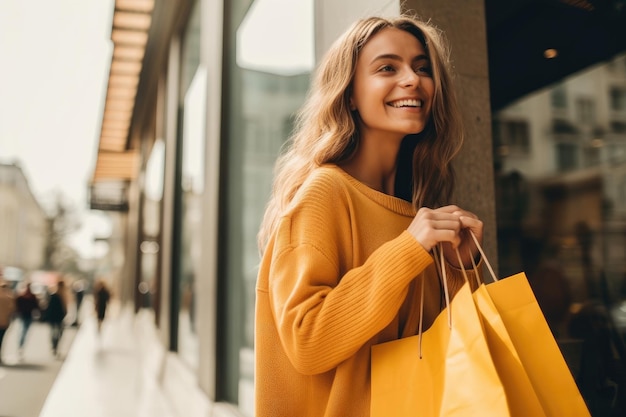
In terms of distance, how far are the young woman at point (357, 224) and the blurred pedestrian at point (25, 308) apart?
8.49 meters

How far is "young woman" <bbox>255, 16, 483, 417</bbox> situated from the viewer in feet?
4.17

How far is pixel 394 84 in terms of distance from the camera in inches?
59.8

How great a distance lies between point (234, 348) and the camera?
15.6 feet

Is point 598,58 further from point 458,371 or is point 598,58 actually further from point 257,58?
point 458,371

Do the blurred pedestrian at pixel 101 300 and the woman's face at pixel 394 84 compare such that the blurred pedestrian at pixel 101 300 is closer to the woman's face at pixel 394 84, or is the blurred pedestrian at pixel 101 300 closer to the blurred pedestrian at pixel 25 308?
the blurred pedestrian at pixel 25 308

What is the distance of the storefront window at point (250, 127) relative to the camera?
4.00 m

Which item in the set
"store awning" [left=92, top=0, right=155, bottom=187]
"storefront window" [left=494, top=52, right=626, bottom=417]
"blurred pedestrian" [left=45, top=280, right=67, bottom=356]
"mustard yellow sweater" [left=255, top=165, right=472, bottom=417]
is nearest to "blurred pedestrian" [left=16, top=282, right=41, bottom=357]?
"blurred pedestrian" [left=45, top=280, right=67, bottom=356]

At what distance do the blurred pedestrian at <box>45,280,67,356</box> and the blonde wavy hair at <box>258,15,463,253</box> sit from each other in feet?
36.3

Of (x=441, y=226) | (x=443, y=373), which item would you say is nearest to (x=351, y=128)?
(x=441, y=226)

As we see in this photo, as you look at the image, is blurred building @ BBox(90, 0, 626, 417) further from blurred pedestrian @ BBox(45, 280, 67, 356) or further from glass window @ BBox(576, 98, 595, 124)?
blurred pedestrian @ BBox(45, 280, 67, 356)

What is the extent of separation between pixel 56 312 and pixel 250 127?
947 centimetres

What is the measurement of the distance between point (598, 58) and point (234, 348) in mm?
3748

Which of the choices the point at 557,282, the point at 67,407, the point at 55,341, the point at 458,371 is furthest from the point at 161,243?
the point at 458,371

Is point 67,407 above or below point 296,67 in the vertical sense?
below
